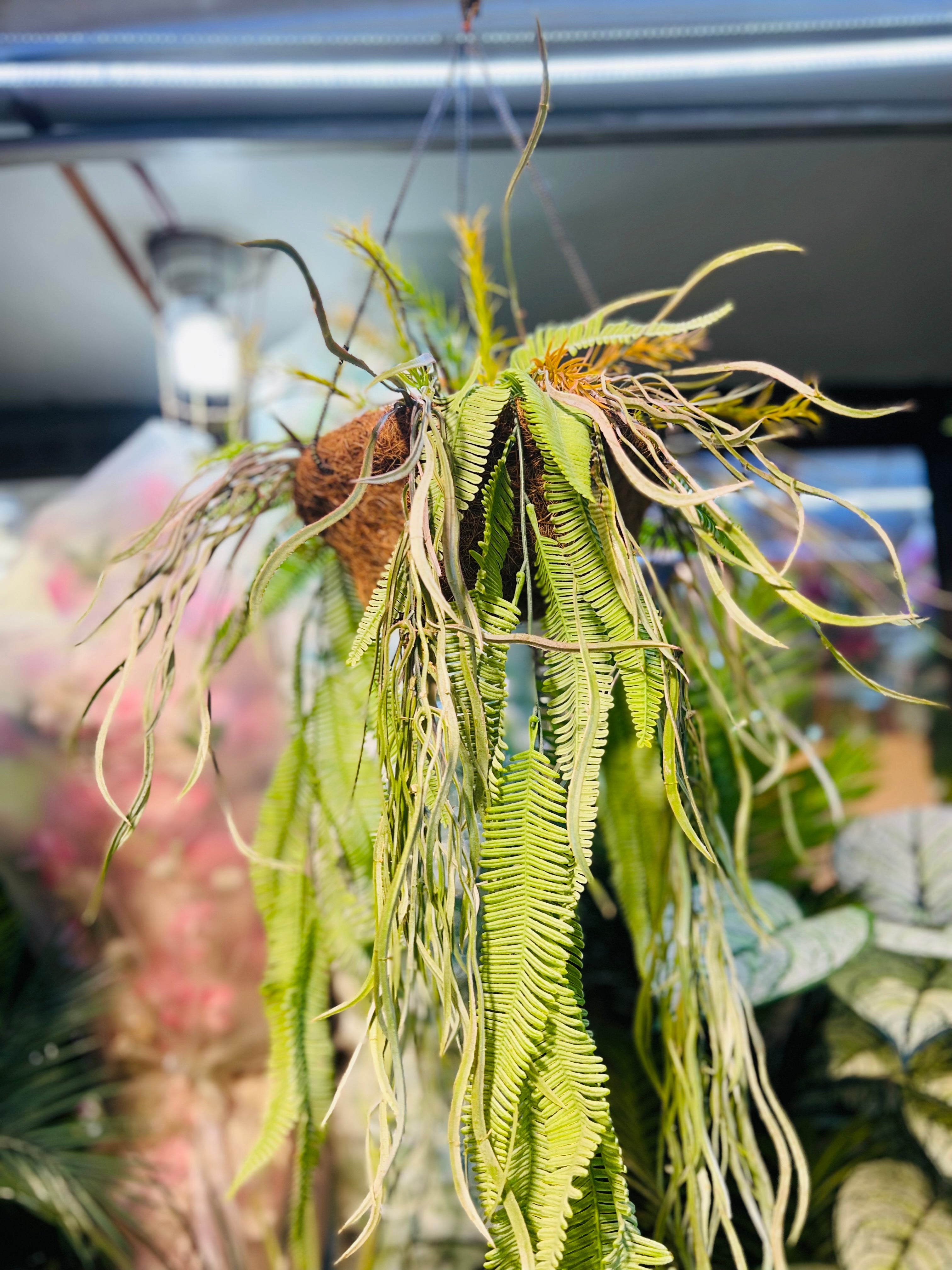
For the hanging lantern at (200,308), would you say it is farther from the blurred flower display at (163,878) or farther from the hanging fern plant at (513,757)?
the hanging fern plant at (513,757)

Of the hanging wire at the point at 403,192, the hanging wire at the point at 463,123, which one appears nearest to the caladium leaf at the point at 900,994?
the hanging wire at the point at 403,192

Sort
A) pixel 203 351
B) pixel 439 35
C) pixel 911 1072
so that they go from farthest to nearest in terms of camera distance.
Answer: pixel 203 351 → pixel 439 35 → pixel 911 1072

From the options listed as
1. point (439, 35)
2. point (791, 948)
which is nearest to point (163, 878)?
point (791, 948)

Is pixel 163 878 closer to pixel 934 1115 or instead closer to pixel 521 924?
pixel 521 924

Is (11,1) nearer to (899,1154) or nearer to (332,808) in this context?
(332,808)

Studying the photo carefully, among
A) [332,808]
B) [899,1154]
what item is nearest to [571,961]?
[332,808]

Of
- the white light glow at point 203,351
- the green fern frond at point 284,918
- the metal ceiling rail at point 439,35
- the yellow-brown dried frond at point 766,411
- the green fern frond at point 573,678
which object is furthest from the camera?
the white light glow at point 203,351
